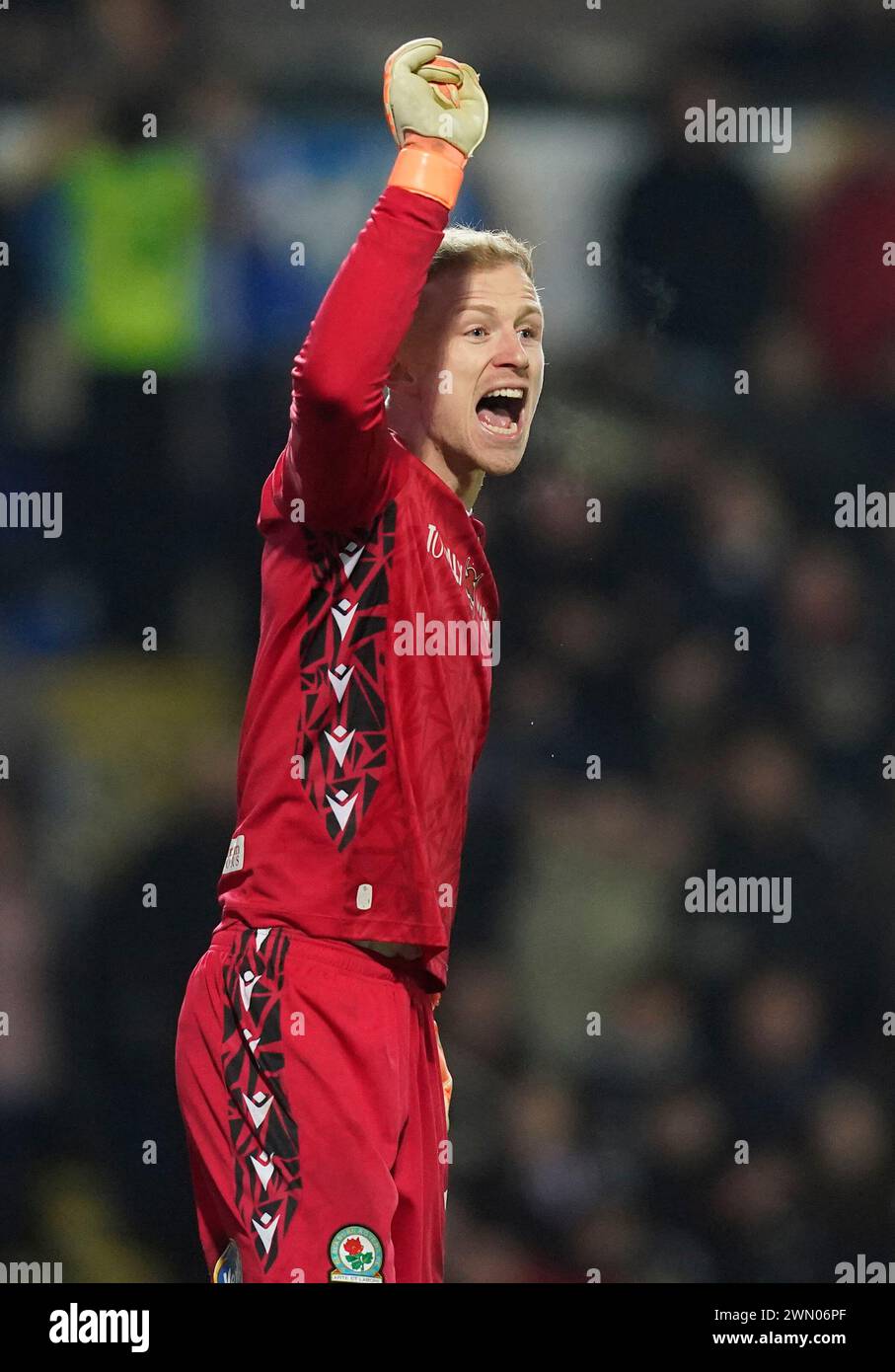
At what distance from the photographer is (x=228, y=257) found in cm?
310

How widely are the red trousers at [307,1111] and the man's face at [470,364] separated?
64 cm

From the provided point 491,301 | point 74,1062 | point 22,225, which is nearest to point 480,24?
point 22,225

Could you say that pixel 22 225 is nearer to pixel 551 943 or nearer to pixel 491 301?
pixel 491 301

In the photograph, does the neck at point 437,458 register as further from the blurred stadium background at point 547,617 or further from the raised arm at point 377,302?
the blurred stadium background at point 547,617

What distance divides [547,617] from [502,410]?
84cm

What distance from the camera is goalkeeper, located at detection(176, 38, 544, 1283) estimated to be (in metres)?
2.01

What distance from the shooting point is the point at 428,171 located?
2.04 metres

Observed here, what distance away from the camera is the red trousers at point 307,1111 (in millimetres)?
2023

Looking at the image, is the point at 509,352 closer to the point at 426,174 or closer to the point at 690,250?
the point at 426,174

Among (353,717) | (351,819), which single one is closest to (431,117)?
(353,717)

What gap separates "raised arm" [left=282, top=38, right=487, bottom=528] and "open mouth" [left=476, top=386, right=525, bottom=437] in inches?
9.0

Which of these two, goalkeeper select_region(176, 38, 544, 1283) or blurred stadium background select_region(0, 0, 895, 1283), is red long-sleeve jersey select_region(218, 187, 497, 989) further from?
blurred stadium background select_region(0, 0, 895, 1283)

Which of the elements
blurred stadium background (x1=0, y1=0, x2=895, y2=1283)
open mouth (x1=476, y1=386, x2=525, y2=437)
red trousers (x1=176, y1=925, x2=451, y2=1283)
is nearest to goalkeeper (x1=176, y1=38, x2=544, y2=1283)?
red trousers (x1=176, y1=925, x2=451, y2=1283)

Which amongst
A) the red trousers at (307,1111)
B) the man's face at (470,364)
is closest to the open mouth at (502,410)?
the man's face at (470,364)
